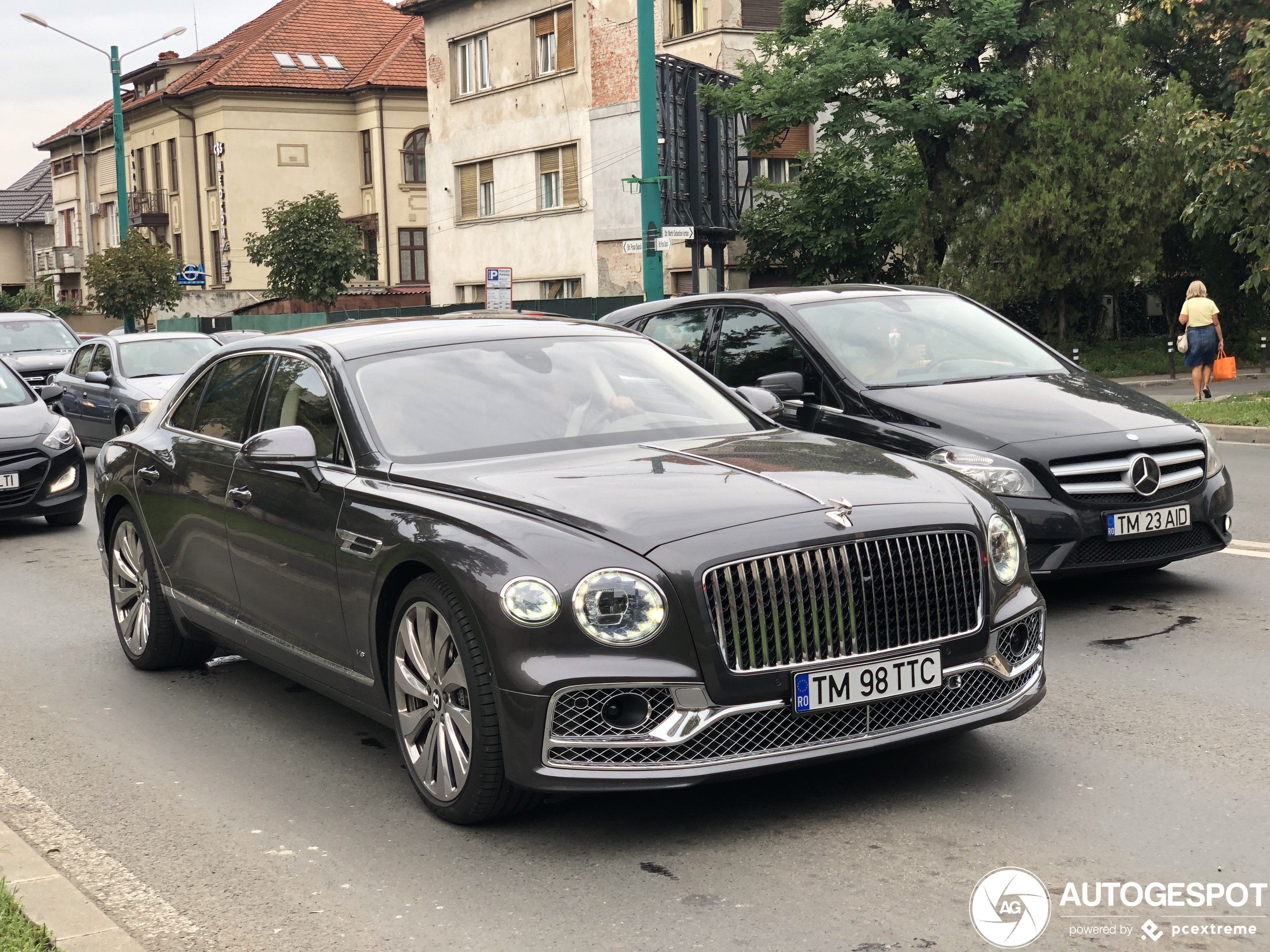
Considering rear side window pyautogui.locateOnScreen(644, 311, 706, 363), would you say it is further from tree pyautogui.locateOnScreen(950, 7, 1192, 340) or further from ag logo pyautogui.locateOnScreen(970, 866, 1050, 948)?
tree pyautogui.locateOnScreen(950, 7, 1192, 340)

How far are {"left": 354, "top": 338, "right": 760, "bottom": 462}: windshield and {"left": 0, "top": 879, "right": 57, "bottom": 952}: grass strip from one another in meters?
1.99

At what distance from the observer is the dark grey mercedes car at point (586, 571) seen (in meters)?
4.48

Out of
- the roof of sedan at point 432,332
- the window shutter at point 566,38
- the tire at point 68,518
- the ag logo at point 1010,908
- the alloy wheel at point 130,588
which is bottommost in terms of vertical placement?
the tire at point 68,518

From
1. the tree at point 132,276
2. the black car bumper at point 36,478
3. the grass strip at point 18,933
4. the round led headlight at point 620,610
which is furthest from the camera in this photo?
the tree at point 132,276

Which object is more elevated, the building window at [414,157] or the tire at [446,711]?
the building window at [414,157]

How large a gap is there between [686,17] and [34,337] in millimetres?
20308

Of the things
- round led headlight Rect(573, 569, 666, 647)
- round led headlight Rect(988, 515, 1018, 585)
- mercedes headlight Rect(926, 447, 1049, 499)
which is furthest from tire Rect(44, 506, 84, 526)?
round led headlight Rect(988, 515, 1018, 585)

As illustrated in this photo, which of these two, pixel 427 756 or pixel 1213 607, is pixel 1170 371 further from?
pixel 427 756

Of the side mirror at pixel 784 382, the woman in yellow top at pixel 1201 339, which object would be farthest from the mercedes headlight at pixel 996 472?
the woman in yellow top at pixel 1201 339

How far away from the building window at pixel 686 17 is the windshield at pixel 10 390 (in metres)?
27.8

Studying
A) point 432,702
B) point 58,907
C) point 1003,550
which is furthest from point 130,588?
point 1003,550

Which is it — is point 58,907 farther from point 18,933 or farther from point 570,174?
point 570,174

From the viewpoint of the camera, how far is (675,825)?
15.7 feet

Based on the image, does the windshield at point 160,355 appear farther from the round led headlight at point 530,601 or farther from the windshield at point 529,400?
the round led headlight at point 530,601
